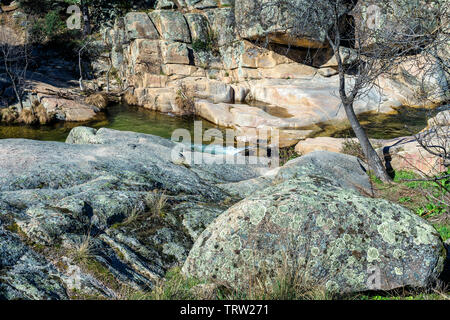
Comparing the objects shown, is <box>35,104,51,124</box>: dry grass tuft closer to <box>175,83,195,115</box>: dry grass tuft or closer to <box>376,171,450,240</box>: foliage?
<box>175,83,195,115</box>: dry grass tuft

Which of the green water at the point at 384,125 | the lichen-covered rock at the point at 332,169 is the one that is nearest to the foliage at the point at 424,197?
the lichen-covered rock at the point at 332,169

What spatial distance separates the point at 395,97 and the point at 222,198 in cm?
2012

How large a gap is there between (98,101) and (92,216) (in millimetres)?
22026

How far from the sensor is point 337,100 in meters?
21.8

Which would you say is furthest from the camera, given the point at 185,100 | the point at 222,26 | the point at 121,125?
Result: the point at 222,26

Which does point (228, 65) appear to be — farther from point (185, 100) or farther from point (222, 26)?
point (185, 100)

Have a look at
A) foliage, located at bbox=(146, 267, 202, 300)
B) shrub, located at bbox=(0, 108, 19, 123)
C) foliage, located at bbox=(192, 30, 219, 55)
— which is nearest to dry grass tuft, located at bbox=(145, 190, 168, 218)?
foliage, located at bbox=(146, 267, 202, 300)

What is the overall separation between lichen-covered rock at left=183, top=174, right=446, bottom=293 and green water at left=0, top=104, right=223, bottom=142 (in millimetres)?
15861

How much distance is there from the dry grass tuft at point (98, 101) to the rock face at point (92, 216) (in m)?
17.3

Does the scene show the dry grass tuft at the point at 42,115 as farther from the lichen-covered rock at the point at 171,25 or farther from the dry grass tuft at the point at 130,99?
the lichen-covered rock at the point at 171,25

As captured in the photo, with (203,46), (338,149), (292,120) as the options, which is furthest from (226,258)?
(203,46)

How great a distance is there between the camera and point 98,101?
25.8 meters

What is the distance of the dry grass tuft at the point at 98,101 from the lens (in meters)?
25.6

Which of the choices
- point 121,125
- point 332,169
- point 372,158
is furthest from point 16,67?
point 372,158
